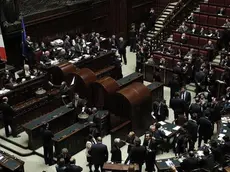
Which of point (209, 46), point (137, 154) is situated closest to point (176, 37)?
point (209, 46)

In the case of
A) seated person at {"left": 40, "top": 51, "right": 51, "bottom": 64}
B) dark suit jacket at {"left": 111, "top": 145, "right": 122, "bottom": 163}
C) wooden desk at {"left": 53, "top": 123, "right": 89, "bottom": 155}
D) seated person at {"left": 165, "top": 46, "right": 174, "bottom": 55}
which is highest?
seated person at {"left": 40, "top": 51, "right": 51, "bottom": 64}

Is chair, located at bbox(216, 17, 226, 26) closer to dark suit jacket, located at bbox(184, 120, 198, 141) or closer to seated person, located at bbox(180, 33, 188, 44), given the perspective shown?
seated person, located at bbox(180, 33, 188, 44)

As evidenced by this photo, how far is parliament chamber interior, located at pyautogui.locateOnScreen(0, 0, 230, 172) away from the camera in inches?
532

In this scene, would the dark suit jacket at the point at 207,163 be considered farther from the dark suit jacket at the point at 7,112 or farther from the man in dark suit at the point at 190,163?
the dark suit jacket at the point at 7,112

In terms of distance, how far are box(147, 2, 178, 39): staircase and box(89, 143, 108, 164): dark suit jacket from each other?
13585 millimetres

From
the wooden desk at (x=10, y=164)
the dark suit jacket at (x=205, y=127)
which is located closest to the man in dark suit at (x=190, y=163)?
the dark suit jacket at (x=205, y=127)

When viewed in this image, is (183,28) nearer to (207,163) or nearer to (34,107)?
(34,107)

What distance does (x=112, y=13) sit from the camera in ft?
83.6

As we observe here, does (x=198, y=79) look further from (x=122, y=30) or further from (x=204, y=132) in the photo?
(x=122, y=30)

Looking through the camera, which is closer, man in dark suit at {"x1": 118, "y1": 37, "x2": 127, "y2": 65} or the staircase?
man in dark suit at {"x1": 118, "y1": 37, "x2": 127, "y2": 65}

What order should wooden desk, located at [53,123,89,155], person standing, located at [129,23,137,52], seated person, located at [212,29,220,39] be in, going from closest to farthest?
wooden desk, located at [53,123,89,155]
seated person, located at [212,29,220,39]
person standing, located at [129,23,137,52]

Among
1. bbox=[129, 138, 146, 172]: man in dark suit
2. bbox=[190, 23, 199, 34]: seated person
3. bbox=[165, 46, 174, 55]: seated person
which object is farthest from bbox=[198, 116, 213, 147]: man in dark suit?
bbox=[190, 23, 199, 34]: seated person

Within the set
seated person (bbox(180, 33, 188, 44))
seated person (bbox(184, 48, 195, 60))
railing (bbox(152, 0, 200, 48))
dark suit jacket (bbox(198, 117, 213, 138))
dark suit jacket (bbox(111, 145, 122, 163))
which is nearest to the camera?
dark suit jacket (bbox(111, 145, 122, 163))

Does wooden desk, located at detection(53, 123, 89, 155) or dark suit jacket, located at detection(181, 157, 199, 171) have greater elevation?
dark suit jacket, located at detection(181, 157, 199, 171)
